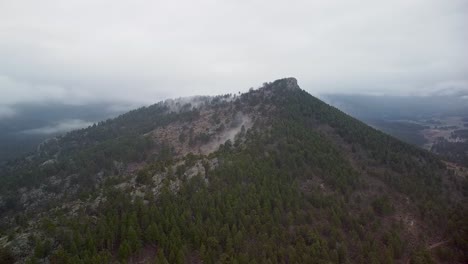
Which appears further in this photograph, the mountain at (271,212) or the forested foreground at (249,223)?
the mountain at (271,212)

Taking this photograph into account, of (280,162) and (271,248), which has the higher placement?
(280,162)

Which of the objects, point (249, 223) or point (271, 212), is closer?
point (249, 223)

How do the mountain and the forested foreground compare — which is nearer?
the forested foreground

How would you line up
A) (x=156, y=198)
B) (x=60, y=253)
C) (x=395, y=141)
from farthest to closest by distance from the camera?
(x=395, y=141) < (x=156, y=198) < (x=60, y=253)

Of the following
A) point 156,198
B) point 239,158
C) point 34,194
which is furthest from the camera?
point 34,194

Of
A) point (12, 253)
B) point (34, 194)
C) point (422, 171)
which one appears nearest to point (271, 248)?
point (12, 253)

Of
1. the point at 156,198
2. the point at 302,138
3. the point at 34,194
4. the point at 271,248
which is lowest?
the point at 34,194

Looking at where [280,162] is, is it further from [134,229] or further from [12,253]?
[12,253]

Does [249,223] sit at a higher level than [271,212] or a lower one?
lower

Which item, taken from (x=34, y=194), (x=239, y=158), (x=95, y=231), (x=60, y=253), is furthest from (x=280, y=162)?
(x=34, y=194)

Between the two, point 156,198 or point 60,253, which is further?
point 156,198
